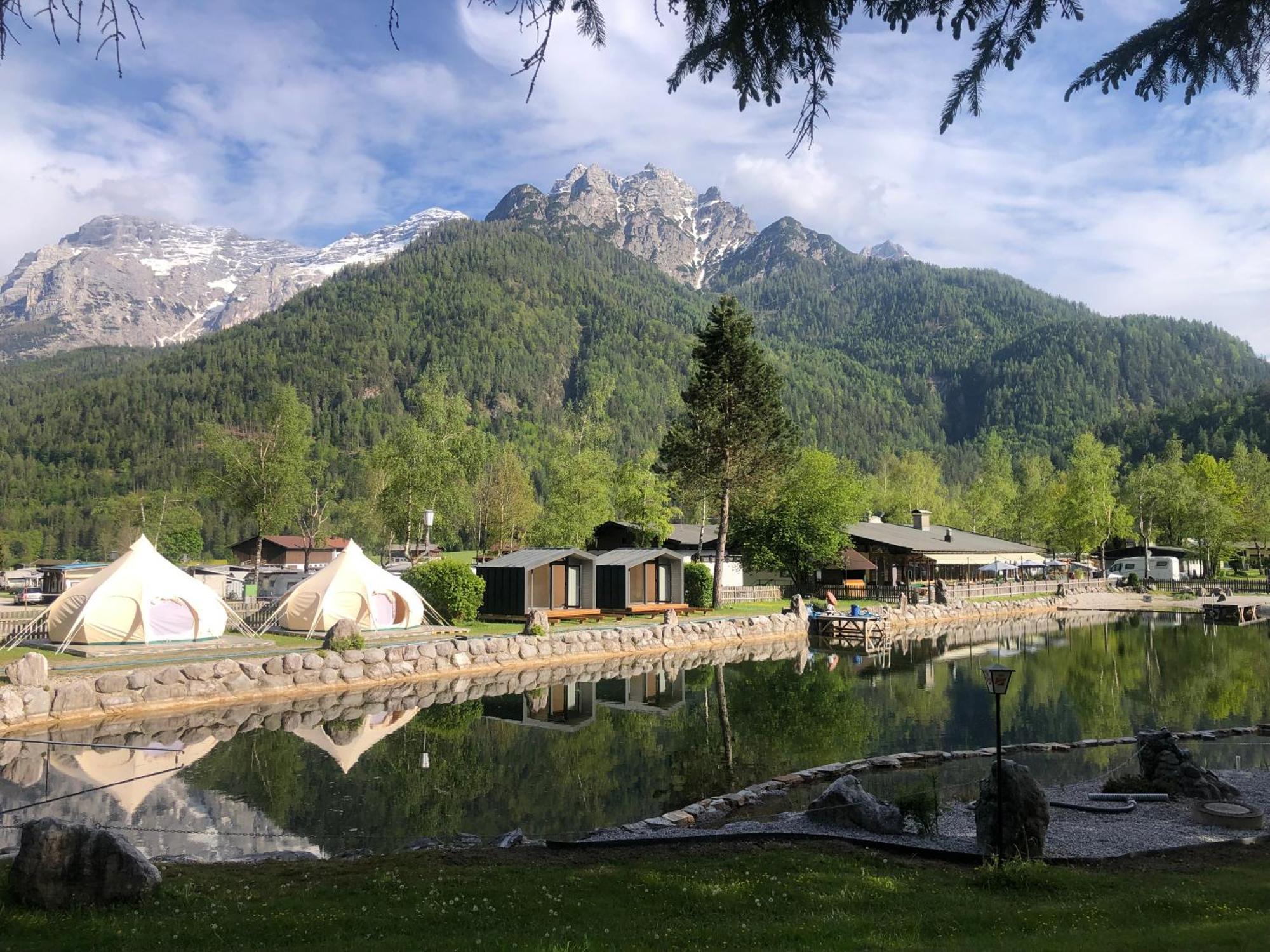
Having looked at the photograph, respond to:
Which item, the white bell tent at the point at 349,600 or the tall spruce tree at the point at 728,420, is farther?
the tall spruce tree at the point at 728,420

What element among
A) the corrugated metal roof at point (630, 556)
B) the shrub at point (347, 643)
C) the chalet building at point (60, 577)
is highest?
the corrugated metal roof at point (630, 556)

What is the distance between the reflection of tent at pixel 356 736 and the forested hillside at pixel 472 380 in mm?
95642

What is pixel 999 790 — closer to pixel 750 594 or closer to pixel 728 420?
pixel 728 420

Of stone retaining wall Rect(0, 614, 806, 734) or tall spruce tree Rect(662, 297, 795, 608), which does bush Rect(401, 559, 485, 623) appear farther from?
tall spruce tree Rect(662, 297, 795, 608)

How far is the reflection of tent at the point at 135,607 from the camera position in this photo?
76.1ft

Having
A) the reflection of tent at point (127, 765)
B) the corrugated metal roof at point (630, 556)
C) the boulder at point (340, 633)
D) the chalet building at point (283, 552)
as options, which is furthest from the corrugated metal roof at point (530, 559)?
the chalet building at point (283, 552)

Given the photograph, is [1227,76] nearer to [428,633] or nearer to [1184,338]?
[428,633]

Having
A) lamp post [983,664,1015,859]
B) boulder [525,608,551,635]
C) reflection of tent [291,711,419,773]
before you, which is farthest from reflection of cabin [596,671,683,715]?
lamp post [983,664,1015,859]

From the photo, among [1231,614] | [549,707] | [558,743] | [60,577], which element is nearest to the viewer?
[558,743]

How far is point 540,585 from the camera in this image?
3450cm

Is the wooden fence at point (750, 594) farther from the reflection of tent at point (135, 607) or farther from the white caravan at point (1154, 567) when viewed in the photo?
the white caravan at point (1154, 567)

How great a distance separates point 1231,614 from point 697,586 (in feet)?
88.1

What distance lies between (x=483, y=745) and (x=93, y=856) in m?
9.42

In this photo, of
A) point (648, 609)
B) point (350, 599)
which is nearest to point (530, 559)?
point (648, 609)
